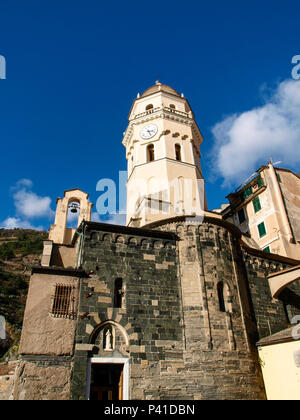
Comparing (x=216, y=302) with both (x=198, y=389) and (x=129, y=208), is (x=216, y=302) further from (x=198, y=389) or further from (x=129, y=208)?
(x=129, y=208)

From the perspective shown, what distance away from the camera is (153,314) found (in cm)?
1431

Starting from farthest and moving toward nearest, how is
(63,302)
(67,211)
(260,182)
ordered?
(260,182), (67,211), (63,302)

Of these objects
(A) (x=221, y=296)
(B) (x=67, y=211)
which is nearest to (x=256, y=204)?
(A) (x=221, y=296)

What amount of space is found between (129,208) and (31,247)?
4170cm

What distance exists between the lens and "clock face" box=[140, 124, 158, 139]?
2440 centimetres

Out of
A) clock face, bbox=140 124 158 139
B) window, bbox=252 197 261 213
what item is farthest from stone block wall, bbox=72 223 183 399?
window, bbox=252 197 261 213

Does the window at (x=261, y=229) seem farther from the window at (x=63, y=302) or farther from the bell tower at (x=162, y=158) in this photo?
the window at (x=63, y=302)

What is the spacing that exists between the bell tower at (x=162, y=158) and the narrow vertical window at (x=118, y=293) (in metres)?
5.95

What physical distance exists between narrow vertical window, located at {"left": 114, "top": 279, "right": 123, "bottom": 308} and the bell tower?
5.95 meters

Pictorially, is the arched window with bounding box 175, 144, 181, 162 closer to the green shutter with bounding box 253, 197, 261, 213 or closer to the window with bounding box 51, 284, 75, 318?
the green shutter with bounding box 253, 197, 261, 213

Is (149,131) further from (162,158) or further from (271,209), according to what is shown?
(271,209)

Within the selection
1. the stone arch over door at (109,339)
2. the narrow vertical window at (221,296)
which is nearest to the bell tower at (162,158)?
the narrow vertical window at (221,296)

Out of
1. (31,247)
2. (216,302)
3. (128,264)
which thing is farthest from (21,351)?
(31,247)

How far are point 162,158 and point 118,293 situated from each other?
11329 mm
